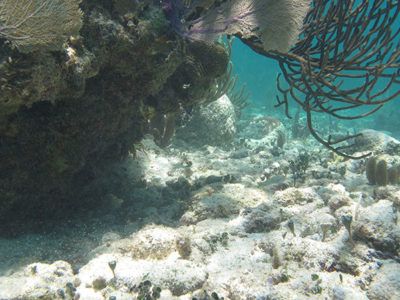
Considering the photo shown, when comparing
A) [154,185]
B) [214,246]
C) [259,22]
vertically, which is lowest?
[214,246]

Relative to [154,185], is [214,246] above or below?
below

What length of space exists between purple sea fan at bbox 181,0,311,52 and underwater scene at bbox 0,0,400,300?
0.05ft

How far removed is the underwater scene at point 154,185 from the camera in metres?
3.10

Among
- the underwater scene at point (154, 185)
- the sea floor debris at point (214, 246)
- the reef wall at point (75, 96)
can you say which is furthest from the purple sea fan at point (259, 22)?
the sea floor debris at point (214, 246)

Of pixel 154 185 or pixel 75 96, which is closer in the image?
pixel 75 96

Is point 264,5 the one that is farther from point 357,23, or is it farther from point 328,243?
point 328,243

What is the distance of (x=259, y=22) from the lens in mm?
Answer: 4230

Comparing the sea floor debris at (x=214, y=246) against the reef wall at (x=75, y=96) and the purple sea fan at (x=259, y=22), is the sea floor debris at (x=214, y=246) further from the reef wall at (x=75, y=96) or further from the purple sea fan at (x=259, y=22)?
the purple sea fan at (x=259, y=22)

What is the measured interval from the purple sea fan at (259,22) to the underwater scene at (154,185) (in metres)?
0.02

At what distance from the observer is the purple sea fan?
4.15 m

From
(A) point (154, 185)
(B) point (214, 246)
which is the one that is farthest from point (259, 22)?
(A) point (154, 185)

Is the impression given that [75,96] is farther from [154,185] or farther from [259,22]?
[154,185]

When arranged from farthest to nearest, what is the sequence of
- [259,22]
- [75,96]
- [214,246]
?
[259,22] < [214,246] < [75,96]

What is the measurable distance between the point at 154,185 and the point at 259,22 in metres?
3.44
